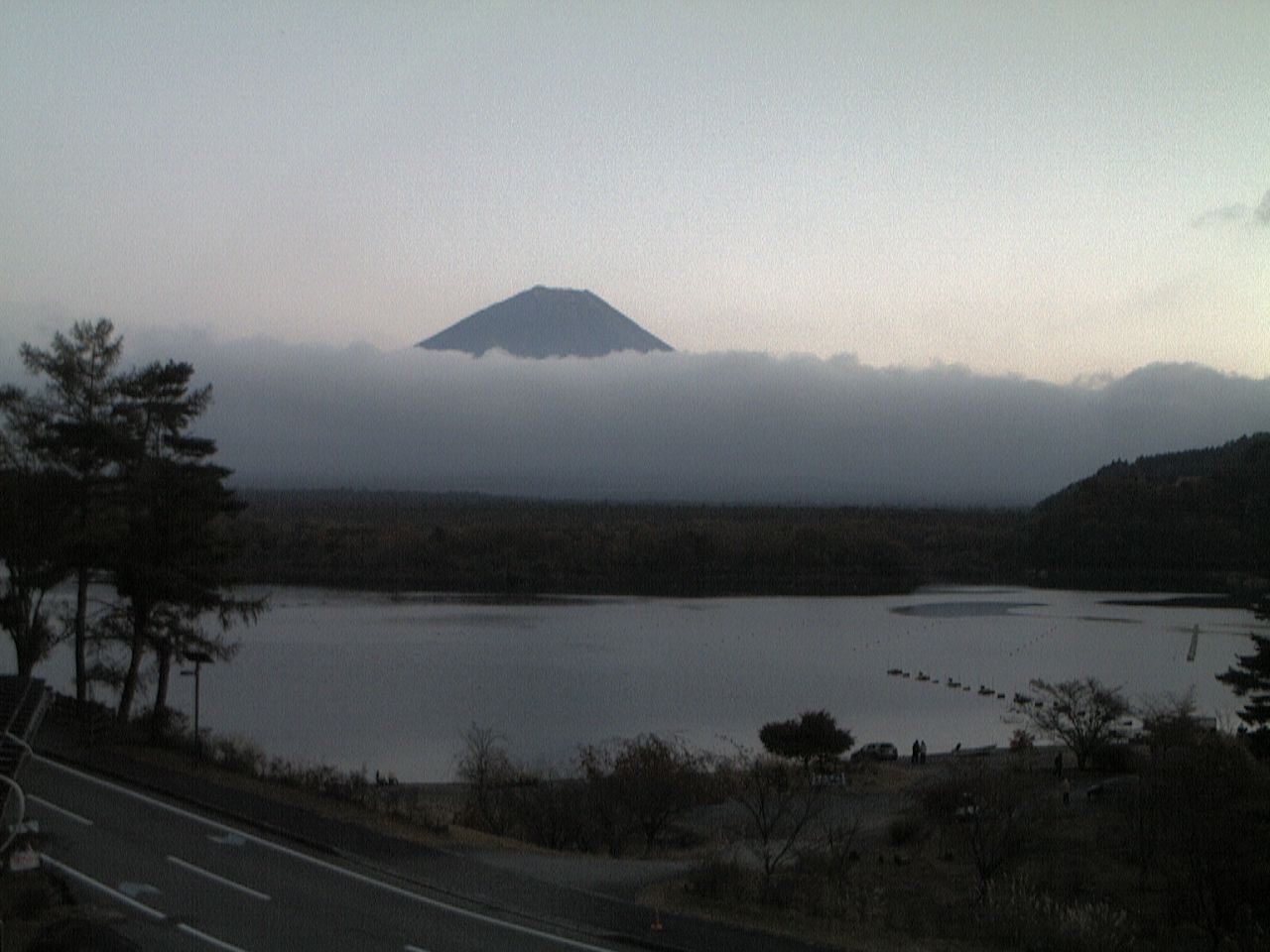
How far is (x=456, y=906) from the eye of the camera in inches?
263

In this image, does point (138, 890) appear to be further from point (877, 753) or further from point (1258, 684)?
point (877, 753)

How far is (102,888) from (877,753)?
47.0 ft

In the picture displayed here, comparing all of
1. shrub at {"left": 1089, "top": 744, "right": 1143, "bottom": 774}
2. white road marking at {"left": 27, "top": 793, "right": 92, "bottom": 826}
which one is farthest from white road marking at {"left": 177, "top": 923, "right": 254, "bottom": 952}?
shrub at {"left": 1089, "top": 744, "right": 1143, "bottom": 774}

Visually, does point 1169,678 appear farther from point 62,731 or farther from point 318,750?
point 62,731

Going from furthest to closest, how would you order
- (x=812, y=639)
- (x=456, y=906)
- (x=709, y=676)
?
(x=812, y=639)
(x=709, y=676)
(x=456, y=906)

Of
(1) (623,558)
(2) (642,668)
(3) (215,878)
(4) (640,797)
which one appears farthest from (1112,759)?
(1) (623,558)

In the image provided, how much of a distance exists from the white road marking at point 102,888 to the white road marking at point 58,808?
1.07 metres

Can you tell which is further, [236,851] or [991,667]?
[991,667]

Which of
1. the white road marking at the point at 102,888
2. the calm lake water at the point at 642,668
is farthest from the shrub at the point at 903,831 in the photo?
the calm lake water at the point at 642,668

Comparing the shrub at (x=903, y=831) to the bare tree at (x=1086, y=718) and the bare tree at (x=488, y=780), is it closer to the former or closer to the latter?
the bare tree at (x=488, y=780)

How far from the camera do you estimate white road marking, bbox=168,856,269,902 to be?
668cm

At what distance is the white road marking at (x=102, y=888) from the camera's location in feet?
20.6

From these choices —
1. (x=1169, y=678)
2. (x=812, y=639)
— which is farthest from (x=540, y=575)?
(x=1169, y=678)

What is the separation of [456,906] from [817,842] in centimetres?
415
